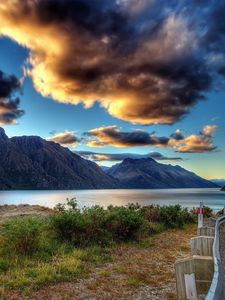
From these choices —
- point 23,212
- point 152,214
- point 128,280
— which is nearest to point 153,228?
point 152,214

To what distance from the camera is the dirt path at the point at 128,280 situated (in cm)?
930

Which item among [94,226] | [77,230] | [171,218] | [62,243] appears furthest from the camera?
[171,218]

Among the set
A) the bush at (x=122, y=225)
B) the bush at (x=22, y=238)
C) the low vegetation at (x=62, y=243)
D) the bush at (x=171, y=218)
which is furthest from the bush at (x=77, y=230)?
the bush at (x=171, y=218)

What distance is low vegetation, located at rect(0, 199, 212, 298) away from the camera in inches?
423

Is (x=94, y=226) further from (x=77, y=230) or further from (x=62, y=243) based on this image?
(x=62, y=243)

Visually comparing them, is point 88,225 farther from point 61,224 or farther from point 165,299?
point 165,299

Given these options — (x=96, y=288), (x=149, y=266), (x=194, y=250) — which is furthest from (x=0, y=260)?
A: (x=194, y=250)

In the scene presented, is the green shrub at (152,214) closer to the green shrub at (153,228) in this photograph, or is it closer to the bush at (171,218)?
the bush at (171,218)

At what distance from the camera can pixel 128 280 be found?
10.6 metres

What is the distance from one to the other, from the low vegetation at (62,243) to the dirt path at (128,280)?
0.31m

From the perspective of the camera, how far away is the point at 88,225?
16422mm

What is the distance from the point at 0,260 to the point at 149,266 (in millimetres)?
4990

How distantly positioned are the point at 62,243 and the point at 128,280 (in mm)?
5277

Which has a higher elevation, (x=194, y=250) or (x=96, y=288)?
(x=194, y=250)
